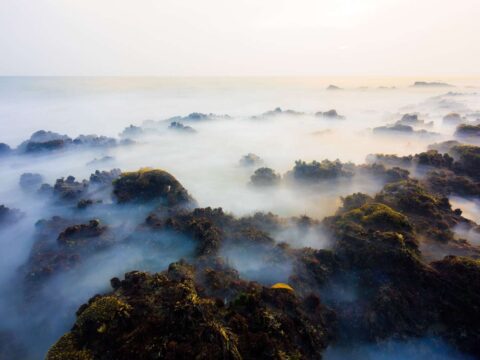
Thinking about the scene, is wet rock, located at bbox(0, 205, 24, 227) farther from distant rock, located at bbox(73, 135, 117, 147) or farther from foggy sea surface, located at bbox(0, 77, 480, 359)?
distant rock, located at bbox(73, 135, 117, 147)

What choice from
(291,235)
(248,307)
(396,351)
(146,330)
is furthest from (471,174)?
(146,330)

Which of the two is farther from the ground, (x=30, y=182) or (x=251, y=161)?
(x=251, y=161)

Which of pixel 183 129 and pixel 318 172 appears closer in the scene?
pixel 318 172

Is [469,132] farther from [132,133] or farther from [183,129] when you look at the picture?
[132,133]

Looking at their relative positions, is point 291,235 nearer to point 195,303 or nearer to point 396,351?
point 396,351

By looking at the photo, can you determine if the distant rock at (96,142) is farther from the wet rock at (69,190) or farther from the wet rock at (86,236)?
the wet rock at (86,236)

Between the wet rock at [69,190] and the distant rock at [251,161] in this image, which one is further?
the distant rock at [251,161]

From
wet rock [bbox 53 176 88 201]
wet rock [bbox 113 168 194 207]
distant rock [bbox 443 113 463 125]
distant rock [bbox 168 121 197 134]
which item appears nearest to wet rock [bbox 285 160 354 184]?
wet rock [bbox 113 168 194 207]

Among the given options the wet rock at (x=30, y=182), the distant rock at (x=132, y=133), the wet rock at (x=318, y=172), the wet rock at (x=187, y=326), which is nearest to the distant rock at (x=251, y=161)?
the wet rock at (x=318, y=172)

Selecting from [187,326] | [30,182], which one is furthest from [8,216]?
[187,326]

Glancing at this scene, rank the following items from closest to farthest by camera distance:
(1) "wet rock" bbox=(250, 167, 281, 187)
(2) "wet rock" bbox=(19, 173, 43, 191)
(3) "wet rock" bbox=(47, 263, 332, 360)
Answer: (3) "wet rock" bbox=(47, 263, 332, 360)
(1) "wet rock" bbox=(250, 167, 281, 187)
(2) "wet rock" bbox=(19, 173, 43, 191)
